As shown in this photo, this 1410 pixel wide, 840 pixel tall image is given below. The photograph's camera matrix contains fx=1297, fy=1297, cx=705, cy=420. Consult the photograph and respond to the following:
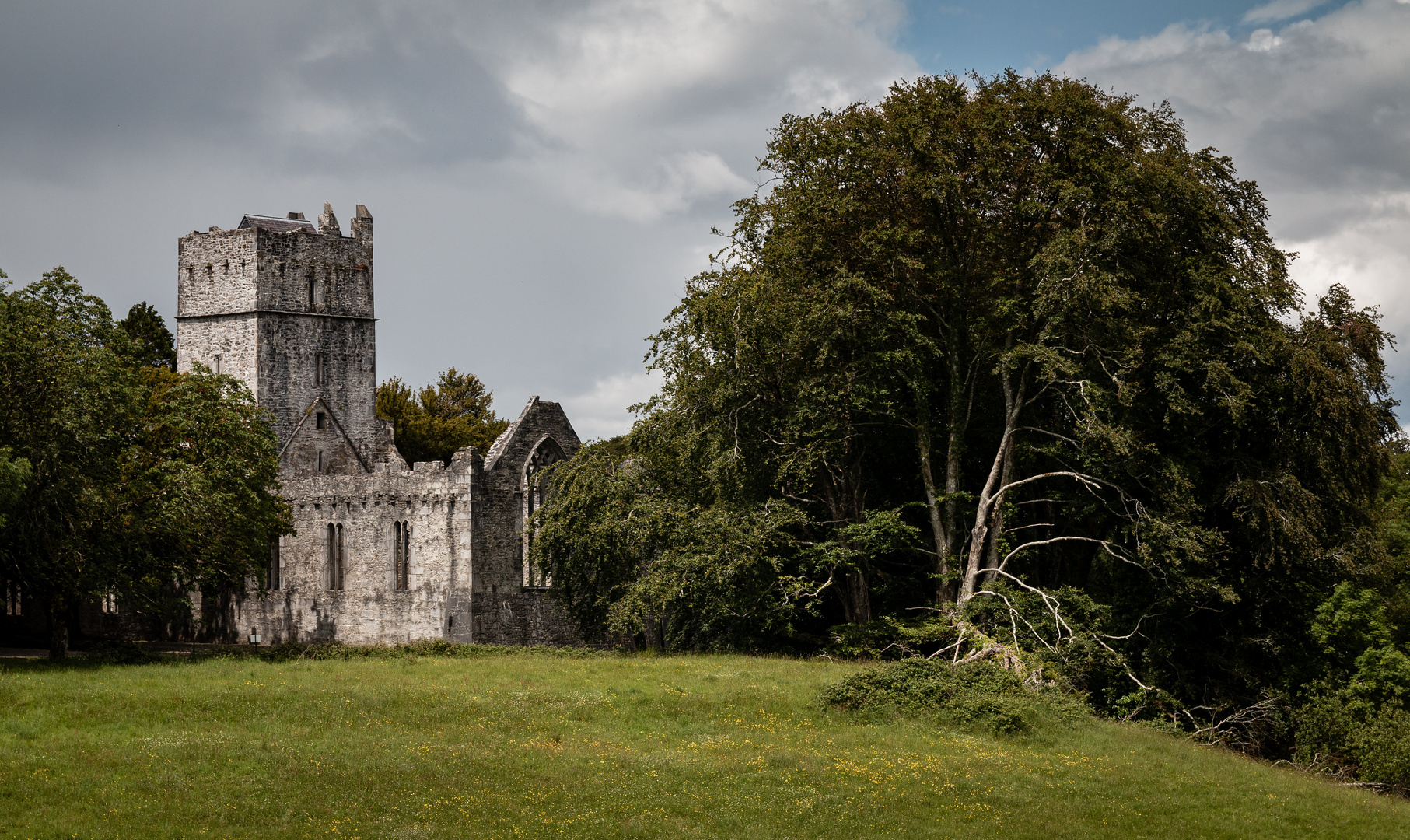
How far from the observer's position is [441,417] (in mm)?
72375

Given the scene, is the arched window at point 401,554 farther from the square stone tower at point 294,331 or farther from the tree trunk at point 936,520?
the tree trunk at point 936,520

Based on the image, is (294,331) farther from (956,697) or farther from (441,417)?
(956,697)

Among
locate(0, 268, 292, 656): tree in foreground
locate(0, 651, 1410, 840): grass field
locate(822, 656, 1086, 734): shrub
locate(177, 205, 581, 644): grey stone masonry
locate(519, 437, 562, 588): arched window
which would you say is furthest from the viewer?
locate(519, 437, 562, 588): arched window

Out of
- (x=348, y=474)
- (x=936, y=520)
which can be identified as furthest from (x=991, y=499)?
(x=348, y=474)

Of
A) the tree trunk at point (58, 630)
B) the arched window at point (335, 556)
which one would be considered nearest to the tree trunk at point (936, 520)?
the tree trunk at point (58, 630)

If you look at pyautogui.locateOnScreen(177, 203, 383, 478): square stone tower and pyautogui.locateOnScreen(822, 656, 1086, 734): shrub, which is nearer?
pyautogui.locateOnScreen(822, 656, 1086, 734): shrub

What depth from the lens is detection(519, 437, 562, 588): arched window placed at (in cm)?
4403

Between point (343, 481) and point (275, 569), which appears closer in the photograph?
point (343, 481)

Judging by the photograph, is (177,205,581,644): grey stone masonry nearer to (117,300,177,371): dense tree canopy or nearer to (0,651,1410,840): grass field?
(117,300,177,371): dense tree canopy

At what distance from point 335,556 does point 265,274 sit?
13.8m

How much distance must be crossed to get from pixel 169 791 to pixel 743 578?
16529 mm

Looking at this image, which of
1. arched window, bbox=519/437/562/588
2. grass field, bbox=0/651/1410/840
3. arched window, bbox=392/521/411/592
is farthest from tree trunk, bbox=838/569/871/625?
arched window, bbox=392/521/411/592

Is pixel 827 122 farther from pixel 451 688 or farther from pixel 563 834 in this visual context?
pixel 563 834

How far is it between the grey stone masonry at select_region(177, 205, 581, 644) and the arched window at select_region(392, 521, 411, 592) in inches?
2.1
